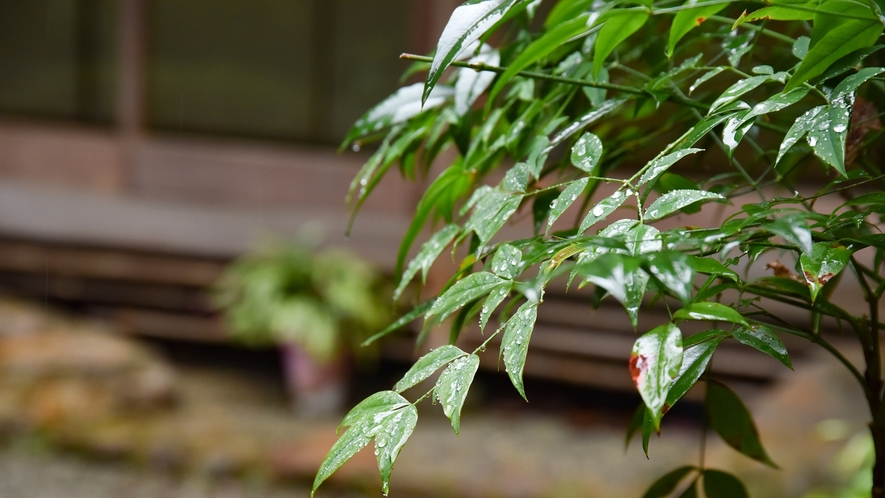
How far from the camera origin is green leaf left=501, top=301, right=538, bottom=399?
0.50 metres

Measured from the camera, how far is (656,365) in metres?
0.46

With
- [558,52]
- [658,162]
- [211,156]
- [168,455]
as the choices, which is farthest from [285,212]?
[658,162]

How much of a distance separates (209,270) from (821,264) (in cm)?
392

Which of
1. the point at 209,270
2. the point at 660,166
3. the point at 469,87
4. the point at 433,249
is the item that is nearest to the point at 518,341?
the point at 660,166

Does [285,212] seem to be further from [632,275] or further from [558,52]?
[632,275]

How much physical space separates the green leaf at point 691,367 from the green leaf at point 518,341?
0.10m

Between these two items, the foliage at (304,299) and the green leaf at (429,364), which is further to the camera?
the foliage at (304,299)

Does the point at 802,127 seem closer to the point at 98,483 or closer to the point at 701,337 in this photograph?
the point at 701,337

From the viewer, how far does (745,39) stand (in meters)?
0.81

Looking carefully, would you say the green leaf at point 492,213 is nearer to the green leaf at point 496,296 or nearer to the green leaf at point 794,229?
the green leaf at point 496,296

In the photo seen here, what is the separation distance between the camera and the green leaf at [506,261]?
1.86 ft

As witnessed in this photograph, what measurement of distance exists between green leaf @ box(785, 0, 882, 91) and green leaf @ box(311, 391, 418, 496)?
1.06ft

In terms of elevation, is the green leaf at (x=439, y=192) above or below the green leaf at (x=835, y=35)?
below

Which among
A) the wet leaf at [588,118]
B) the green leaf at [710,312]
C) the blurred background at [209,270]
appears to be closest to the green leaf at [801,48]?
the wet leaf at [588,118]
